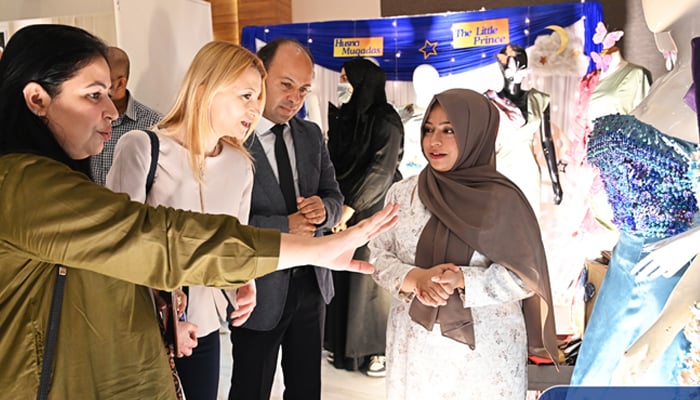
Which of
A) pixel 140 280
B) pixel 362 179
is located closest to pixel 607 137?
pixel 140 280

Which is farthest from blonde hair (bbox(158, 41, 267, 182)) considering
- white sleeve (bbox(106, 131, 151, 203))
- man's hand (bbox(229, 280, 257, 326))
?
man's hand (bbox(229, 280, 257, 326))

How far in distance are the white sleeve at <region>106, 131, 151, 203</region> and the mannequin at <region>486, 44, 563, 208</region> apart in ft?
7.14

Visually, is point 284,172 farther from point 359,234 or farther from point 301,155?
point 359,234

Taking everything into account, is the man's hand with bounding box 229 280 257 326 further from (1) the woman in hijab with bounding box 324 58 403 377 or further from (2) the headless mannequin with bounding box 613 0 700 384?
(1) the woman in hijab with bounding box 324 58 403 377

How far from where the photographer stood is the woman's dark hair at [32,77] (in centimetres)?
110

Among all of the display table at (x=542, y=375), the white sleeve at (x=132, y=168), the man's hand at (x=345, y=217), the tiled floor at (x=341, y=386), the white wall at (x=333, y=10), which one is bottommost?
the tiled floor at (x=341, y=386)

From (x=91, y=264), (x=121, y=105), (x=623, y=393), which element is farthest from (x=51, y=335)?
(x=121, y=105)

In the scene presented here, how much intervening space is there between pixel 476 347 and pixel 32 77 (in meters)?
1.43

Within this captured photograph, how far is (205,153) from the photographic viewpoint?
1.80 metres

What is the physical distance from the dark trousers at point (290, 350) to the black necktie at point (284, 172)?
24cm

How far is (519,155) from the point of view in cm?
337

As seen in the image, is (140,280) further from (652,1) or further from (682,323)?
(652,1)

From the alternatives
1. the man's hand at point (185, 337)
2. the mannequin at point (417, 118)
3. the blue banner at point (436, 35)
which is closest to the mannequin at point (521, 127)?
the blue banner at point (436, 35)

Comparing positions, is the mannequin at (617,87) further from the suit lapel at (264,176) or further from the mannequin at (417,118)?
the suit lapel at (264,176)
